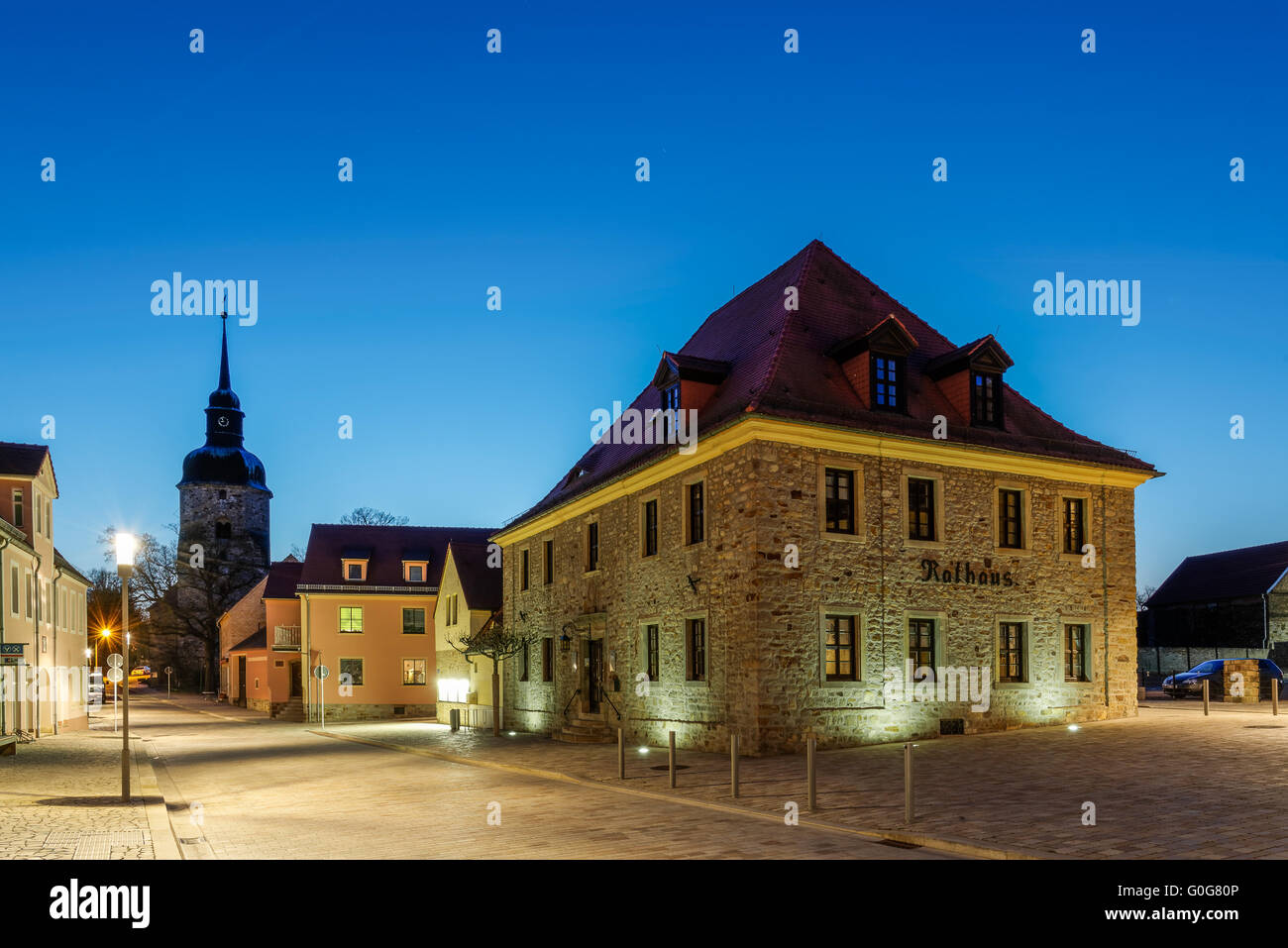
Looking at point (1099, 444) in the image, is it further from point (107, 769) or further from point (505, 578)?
point (107, 769)

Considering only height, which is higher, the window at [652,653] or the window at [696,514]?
the window at [696,514]

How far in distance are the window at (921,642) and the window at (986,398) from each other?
4.70 metres

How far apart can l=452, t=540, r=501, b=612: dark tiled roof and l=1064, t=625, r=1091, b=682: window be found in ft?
70.7

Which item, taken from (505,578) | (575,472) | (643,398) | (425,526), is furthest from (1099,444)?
(425,526)

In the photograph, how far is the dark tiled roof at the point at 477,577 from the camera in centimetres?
4012

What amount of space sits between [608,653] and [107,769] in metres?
11.5

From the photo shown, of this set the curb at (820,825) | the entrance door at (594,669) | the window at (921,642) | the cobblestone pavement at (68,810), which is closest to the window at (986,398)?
the window at (921,642)

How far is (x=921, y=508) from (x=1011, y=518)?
269 centimetres

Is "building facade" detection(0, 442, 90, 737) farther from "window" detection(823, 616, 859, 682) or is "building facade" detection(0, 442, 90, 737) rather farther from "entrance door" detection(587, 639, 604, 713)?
"window" detection(823, 616, 859, 682)

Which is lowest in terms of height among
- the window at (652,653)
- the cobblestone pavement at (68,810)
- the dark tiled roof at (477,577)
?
the cobblestone pavement at (68,810)

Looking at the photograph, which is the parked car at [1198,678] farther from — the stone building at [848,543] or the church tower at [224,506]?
the church tower at [224,506]

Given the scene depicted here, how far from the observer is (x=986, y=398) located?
2428cm

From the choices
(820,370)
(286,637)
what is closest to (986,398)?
(820,370)

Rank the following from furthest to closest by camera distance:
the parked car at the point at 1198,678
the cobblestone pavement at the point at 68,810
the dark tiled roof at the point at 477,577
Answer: the dark tiled roof at the point at 477,577, the parked car at the point at 1198,678, the cobblestone pavement at the point at 68,810
